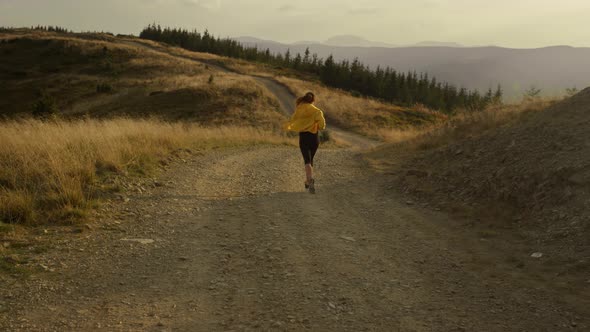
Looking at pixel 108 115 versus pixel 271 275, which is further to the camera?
pixel 108 115

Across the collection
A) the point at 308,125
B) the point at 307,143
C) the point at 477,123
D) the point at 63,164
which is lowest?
the point at 63,164

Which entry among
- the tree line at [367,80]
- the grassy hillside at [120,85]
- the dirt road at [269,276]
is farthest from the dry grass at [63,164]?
the tree line at [367,80]

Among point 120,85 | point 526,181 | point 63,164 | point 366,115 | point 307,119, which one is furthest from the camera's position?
point 120,85

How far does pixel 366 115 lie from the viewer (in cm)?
4112

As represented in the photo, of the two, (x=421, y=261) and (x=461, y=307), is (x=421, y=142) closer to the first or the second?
(x=421, y=261)

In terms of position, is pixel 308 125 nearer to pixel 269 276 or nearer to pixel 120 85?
pixel 269 276

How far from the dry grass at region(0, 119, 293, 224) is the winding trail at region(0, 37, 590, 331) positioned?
60 cm

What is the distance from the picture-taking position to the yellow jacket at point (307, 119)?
1022 cm

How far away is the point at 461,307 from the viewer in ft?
14.8

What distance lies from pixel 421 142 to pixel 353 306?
12096 mm

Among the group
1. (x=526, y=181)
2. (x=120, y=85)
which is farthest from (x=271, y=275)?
(x=120, y=85)

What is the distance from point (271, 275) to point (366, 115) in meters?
37.1

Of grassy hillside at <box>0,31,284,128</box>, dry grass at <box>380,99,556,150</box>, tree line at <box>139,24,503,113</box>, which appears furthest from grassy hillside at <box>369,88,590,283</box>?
tree line at <box>139,24,503,113</box>

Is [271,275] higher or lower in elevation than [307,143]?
lower
